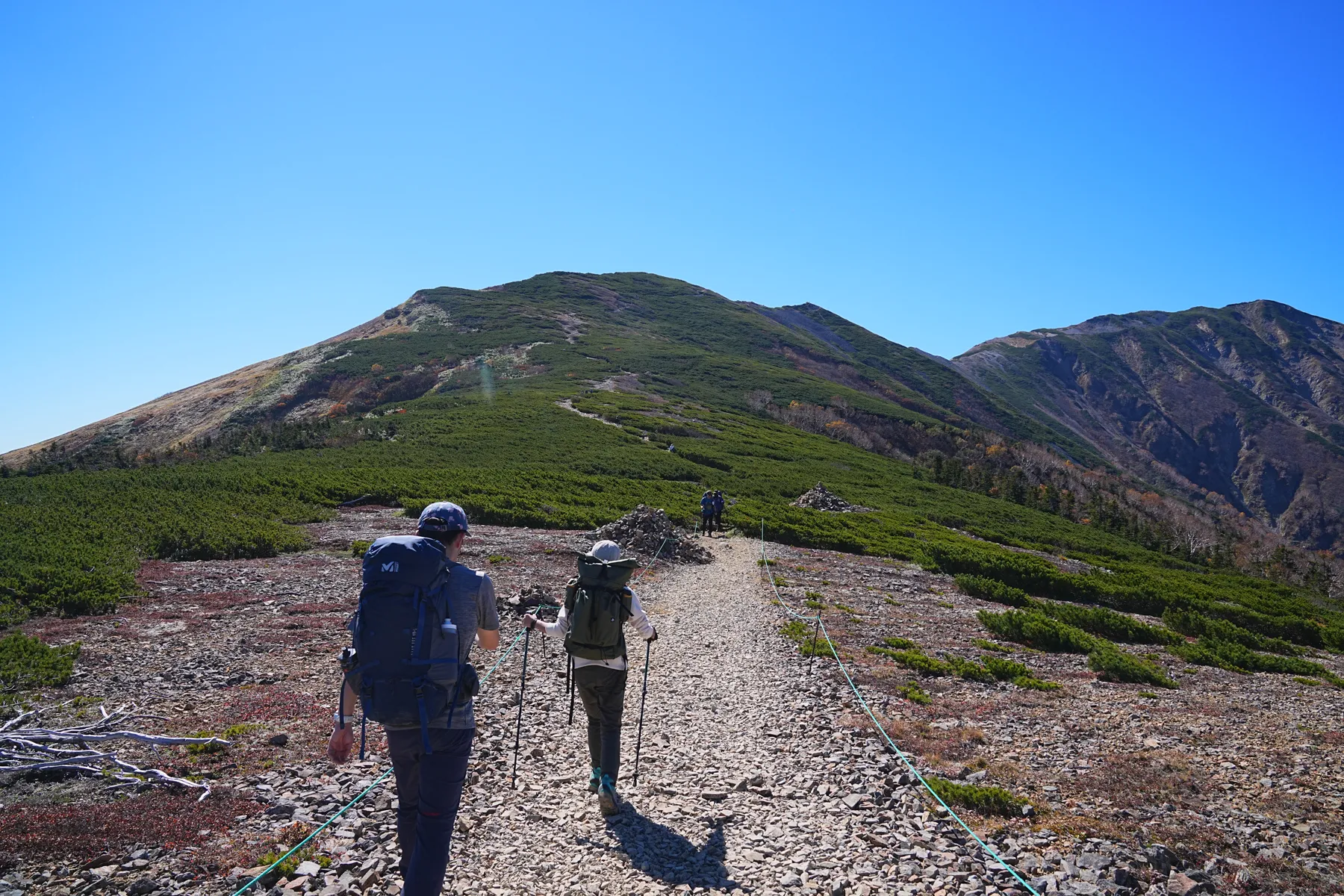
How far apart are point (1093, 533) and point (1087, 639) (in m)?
48.1

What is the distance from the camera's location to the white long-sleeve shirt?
704 centimetres

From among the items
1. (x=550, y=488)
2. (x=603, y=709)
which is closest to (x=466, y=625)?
(x=603, y=709)

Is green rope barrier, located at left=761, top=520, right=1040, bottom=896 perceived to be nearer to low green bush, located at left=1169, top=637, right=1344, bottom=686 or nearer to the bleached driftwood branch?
the bleached driftwood branch

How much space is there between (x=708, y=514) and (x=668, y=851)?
27098 millimetres

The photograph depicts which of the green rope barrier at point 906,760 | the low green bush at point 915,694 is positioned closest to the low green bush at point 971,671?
the low green bush at point 915,694

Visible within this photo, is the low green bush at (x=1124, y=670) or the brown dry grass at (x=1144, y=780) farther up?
the brown dry grass at (x=1144, y=780)

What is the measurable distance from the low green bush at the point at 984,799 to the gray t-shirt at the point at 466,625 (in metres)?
5.59

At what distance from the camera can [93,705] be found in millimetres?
9492

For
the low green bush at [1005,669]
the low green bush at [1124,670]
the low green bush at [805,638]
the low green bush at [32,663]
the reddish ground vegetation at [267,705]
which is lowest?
the low green bush at [1124,670]

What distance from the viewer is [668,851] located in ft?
22.0

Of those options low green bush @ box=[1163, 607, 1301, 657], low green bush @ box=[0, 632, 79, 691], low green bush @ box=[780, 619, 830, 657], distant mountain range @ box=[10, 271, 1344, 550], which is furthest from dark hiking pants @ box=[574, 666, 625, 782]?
distant mountain range @ box=[10, 271, 1344, 550]

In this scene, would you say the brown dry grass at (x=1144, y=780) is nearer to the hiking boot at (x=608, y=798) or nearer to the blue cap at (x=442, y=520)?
the hiking boot at (x=608, y=798)

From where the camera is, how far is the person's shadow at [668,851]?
6.32 metres

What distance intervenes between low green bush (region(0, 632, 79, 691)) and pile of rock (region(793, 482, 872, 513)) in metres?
39.7
